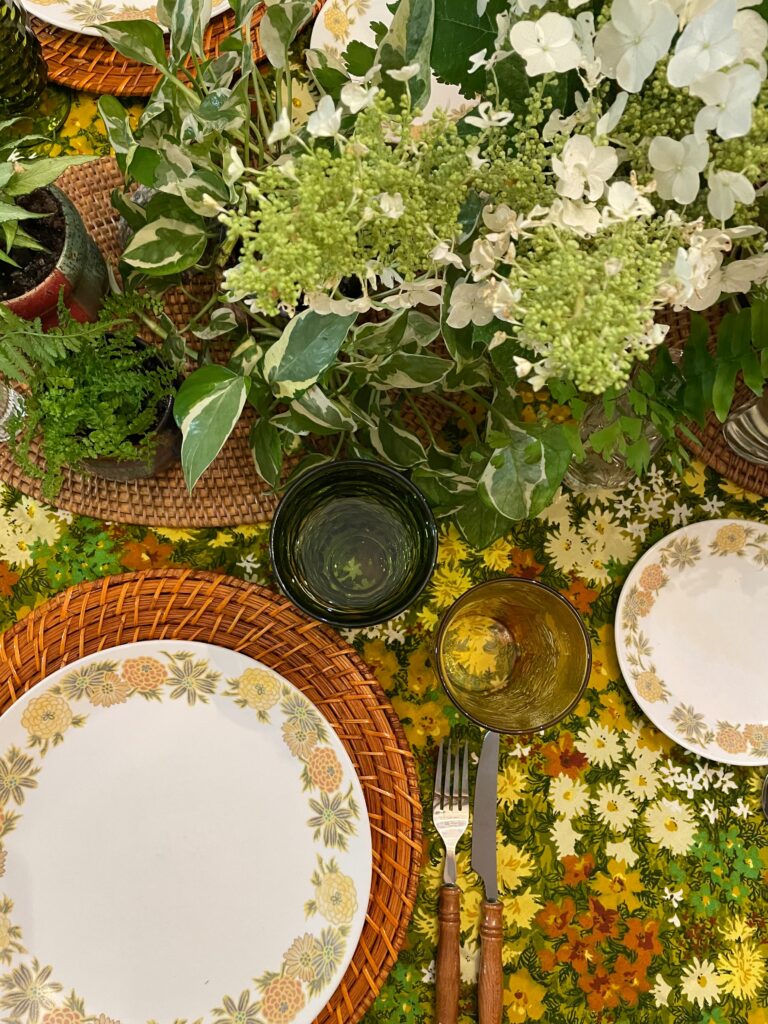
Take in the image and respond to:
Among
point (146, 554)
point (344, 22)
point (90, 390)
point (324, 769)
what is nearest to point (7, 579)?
point (146, 554)

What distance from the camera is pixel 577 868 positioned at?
858mm

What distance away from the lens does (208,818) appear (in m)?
0.79

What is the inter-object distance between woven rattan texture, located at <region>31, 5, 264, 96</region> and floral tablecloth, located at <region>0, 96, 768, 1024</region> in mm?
30

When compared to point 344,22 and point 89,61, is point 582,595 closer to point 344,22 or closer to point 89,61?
point 344,22

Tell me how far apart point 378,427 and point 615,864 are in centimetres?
58

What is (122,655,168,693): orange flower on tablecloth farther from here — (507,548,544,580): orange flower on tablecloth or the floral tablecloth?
(507,548,544,580): orange flower on tablecloth

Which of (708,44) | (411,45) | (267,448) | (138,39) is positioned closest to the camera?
(708,44)

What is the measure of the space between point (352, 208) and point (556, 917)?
80cm

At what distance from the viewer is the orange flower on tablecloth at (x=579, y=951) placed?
2.78 feet

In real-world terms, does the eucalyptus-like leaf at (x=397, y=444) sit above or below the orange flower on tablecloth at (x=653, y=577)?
above

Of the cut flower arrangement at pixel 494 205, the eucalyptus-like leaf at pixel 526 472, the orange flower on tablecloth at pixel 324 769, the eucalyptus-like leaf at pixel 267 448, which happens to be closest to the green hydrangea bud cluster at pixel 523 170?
the cut flower arrangement at pixel 494 205

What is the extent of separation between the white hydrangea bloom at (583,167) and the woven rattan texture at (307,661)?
1.70 feet

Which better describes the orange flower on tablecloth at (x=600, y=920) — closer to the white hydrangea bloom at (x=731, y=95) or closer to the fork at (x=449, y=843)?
the fork at (x=449, y=843)

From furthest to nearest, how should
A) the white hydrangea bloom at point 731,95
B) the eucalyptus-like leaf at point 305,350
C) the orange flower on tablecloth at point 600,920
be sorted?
the orange flower on tablecloth at point 600,920, the eucalyptus-like leaf at point 305,350, the white hydrangea bloom at point 731,95
